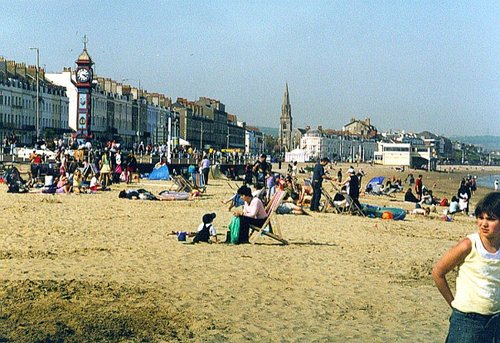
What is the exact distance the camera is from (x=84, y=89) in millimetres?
60062

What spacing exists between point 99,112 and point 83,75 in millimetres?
30483

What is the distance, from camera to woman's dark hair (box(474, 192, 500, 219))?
12.4 ft

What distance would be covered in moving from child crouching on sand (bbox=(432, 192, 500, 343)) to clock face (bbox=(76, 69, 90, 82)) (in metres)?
57.2

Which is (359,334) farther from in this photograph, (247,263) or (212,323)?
(247,263)

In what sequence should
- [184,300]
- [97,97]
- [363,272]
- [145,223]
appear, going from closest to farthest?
[184,300], [363,272], [145,223], [97,97]

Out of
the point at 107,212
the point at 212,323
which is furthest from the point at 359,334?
the point at 107,212

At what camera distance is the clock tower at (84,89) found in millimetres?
58062

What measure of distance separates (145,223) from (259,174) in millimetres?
11382

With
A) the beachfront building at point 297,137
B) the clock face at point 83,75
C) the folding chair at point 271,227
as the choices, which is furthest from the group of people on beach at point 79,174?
the beachfront building at point 297,137

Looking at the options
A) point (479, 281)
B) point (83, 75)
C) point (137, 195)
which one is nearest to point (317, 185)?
point (137, 195)

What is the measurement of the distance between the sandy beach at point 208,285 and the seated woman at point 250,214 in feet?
1.04

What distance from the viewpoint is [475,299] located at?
12.7ft

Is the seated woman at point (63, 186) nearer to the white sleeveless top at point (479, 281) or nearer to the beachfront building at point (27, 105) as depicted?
the white sleeveless top at point (479, 281)

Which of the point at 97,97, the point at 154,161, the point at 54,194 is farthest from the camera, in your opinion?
the point at 97,97
